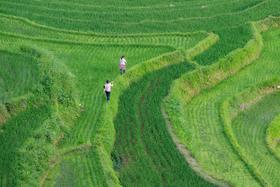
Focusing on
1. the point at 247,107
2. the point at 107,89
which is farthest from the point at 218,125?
the point at 107,89

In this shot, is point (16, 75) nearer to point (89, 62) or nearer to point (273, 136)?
point (89, 62)

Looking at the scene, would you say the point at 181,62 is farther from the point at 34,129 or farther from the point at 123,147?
the point at 34,129

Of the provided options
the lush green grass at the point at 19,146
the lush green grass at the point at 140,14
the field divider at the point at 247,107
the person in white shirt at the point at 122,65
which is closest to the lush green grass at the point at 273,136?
the field divider at the point at 247,107

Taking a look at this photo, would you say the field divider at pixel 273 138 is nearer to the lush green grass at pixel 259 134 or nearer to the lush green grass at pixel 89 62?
the lush green grass at pixel 259 134

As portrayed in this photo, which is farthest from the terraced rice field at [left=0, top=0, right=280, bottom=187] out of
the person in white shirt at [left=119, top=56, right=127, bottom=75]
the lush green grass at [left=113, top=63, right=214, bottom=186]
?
the person in white shirt at [left=119, top=56, right=127, bottom=75]

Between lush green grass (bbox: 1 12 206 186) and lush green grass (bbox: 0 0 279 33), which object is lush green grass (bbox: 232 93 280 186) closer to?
lush green grass (bbox: 1 12 206 186)
